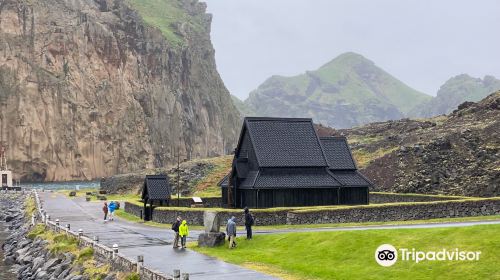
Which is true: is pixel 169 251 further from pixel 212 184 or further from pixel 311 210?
Result: pixel 212 184

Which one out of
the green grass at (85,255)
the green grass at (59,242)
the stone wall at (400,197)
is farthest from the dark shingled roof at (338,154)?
the green grass at (85,255)

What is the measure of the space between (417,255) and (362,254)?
282 centimetres

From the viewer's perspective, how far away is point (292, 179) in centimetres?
5347

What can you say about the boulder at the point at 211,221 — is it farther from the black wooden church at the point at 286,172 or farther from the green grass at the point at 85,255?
the black wooden church at the point at 286,172

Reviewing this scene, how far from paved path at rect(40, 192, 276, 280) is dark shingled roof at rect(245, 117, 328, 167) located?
1319 centimetres

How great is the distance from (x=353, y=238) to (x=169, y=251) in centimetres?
1071

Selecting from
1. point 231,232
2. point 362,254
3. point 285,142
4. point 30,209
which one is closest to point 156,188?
point 285,142

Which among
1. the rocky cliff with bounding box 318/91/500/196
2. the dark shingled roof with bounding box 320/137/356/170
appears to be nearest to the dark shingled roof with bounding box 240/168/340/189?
the dark shingled roof with bounding box 320/137/356/170

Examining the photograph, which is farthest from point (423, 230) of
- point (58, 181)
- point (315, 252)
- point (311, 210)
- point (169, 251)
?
point (58, 181)

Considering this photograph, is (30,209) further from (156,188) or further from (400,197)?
(400,197)

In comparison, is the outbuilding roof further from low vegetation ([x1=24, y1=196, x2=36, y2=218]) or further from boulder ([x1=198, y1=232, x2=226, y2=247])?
low vegetation ([x1=24, y1=196, x2=36, y2=218])

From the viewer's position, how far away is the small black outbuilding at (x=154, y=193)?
53688mm

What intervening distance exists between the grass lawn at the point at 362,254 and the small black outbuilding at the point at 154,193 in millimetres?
20331

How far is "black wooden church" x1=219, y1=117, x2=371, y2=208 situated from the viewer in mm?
52531
